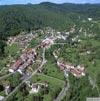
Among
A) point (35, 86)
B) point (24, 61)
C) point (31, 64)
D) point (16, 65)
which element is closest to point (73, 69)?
point (31, 64)

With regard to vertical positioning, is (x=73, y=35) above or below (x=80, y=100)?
below

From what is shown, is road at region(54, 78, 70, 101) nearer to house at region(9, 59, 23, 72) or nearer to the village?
the village

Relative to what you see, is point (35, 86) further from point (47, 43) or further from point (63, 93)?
point (47, 43)

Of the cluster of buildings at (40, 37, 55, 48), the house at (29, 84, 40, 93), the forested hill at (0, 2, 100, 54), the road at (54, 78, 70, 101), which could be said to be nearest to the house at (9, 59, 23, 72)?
the house at (29, 84, 40, 93)

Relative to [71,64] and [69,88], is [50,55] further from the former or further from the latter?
[69,88]

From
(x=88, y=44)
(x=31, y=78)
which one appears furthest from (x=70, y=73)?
(x=88, y=44)

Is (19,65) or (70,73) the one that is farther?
(19,65)

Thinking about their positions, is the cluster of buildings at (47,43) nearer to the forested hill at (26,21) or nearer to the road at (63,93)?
A: the forested hill at (26,21)
